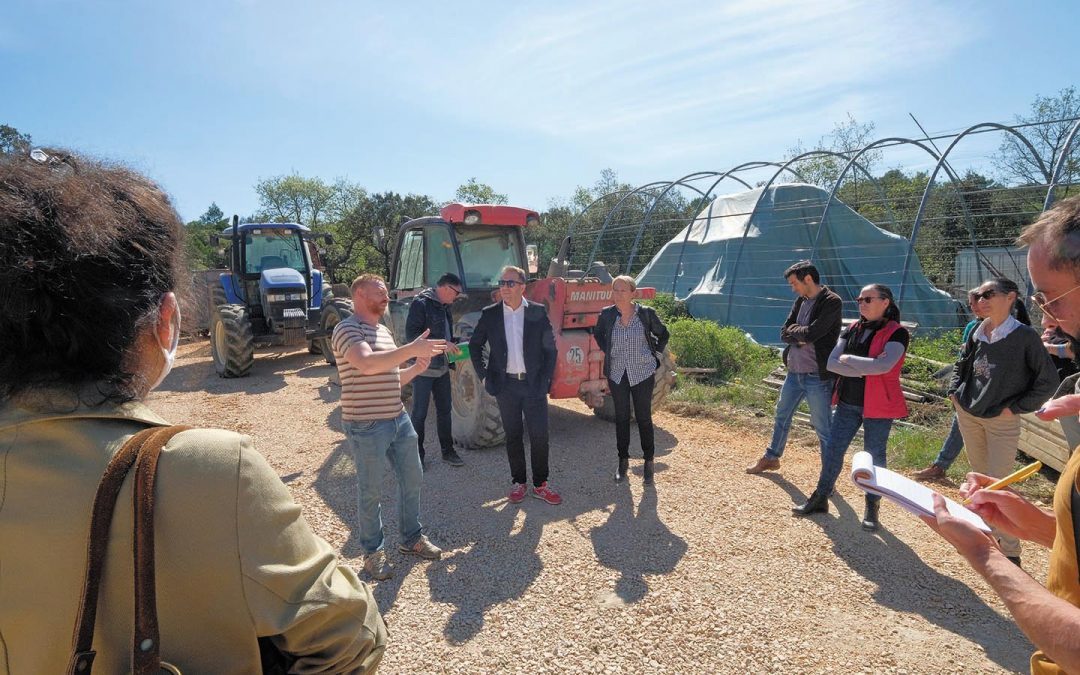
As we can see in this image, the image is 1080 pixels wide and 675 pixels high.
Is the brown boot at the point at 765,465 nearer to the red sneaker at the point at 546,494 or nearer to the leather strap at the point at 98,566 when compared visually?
the red sneaker at the point at 546,494

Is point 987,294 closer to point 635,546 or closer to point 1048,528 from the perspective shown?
point 635,546

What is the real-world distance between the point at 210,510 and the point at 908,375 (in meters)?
7.87

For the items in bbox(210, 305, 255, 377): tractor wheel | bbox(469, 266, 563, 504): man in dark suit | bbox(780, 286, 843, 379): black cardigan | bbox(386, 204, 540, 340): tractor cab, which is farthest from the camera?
bbox(210, 305, 255, 377): tractor wheel

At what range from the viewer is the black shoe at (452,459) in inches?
214

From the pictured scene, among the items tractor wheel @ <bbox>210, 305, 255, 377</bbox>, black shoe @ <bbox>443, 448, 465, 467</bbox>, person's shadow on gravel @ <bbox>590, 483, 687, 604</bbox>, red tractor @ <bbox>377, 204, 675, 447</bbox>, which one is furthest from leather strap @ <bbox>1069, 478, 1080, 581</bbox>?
tractor wheel @ <bbox>210, 305, 255, 377</bbox>

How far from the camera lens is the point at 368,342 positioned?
332 cm

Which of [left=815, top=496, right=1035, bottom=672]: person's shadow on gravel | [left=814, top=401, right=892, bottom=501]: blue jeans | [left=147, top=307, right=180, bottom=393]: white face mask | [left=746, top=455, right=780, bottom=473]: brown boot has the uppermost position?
[left=147, top=307, right=180, bottom=393]: white face mask

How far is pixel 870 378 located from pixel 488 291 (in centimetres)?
389

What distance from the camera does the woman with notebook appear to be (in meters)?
3.56

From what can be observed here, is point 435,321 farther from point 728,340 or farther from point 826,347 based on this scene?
point 728,340

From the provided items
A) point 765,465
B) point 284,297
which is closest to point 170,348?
point 765,465

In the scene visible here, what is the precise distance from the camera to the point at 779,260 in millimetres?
11250

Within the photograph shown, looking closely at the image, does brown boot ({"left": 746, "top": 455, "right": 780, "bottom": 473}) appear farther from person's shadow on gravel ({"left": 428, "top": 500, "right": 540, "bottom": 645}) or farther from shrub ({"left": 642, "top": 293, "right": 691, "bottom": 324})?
shrub ({"left": 642, "top": 293, "right": 691, "bottom": 324})

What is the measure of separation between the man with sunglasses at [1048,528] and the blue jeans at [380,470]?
2650 millimetres
